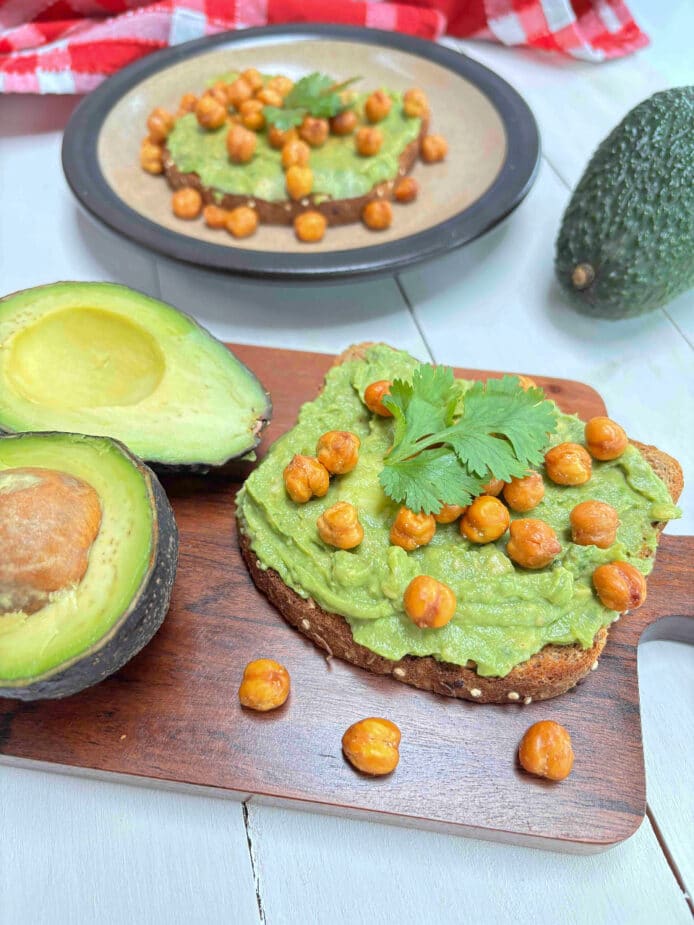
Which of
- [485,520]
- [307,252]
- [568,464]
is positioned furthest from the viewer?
[307,252]

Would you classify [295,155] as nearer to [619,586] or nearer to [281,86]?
[281,86]

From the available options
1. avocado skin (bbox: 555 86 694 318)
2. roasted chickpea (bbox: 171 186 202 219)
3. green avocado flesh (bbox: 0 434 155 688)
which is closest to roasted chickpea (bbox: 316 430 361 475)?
green avocado flesh (bbox: 0 434 155 688)

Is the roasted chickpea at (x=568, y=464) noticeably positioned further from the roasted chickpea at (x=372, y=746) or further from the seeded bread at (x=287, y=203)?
the seeded bread at (x=287, y=203)

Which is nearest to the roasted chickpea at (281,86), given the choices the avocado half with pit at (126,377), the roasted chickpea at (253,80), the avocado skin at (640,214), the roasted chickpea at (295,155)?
the roasted chickpea at (253,80)

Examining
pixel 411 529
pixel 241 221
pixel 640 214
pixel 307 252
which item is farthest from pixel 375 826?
pixel 241 221

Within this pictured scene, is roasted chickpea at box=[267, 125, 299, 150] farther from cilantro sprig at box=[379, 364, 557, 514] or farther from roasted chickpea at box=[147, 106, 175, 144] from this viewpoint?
cilantro sprig at box=[379, 364, 557, 514]

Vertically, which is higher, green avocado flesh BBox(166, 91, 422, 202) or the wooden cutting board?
green avocado flesh BBox(166, 91, 422, 202)
